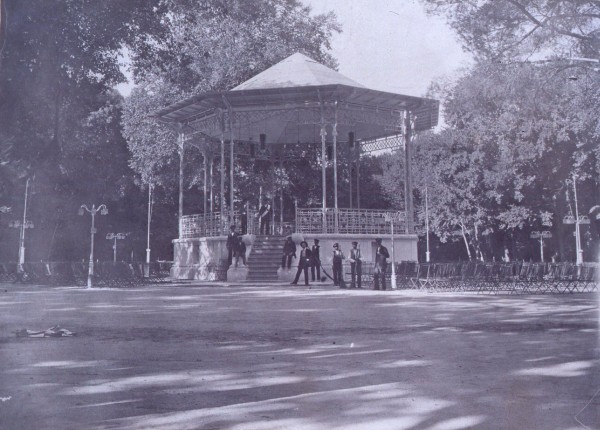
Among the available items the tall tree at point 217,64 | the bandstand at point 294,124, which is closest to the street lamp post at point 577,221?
the bandstand at point 294,124

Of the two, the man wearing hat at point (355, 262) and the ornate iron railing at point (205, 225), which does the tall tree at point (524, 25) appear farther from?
the ornate iron railing at point (205, 225)

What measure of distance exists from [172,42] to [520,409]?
11.6 metres

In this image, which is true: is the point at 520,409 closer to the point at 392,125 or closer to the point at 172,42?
the point at 172,42

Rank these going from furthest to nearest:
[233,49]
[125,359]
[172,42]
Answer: [233,49] < [172,42] < [125,359]

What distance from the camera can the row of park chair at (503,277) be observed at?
806 inches

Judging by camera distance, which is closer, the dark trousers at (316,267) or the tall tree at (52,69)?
the tall tree at (52,69)

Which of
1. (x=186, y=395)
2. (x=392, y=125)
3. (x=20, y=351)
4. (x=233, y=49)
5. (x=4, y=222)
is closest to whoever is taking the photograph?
(x=186, y=395)

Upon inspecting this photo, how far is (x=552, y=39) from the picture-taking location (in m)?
15.8

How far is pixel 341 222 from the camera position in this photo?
2734 centimetres

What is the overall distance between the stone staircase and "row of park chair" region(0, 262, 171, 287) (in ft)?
13.2

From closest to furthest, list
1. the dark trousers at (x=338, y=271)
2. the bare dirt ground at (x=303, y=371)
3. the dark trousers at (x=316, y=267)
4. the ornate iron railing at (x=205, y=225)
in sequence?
the bare dirt ground at (x=303, y=371) < the dark trousers at (x=338, y=271) < the dark trousers at (x=316, y=267) < the ornate iron railing at (x=205, y=225)

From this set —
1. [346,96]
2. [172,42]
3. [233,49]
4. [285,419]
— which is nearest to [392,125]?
[346,96]

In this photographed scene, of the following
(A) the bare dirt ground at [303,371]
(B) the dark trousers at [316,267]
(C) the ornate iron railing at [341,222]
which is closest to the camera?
(A) the bare dirt ground at [303,371]

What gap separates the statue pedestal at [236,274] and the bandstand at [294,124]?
0.04m
